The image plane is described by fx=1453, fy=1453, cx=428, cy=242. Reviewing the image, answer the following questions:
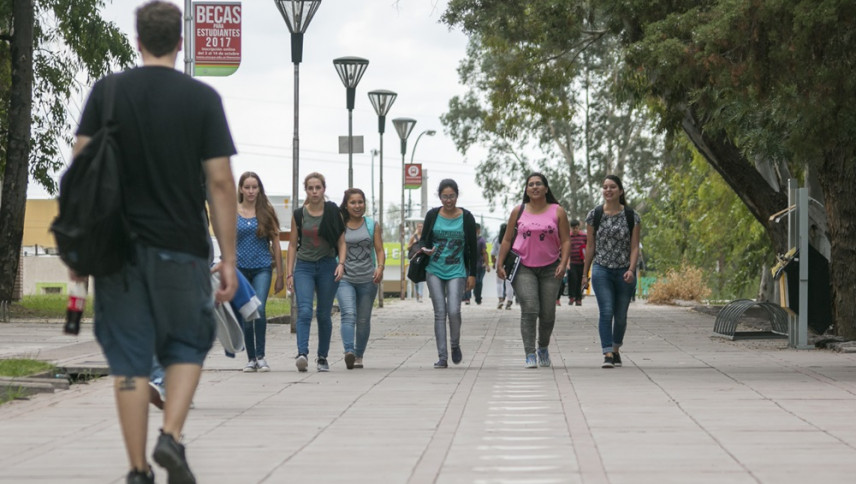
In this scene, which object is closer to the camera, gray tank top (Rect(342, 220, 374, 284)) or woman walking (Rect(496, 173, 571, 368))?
woman walking (Rect(496, 173, 571, 368))

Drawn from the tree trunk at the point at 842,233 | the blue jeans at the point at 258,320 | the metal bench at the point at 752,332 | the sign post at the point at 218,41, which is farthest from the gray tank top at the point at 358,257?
the metal bench at the point at 752,332

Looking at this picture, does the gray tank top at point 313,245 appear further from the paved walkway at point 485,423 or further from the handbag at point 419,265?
the paved walkway at point 485,423

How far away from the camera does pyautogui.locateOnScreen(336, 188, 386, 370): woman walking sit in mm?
13383

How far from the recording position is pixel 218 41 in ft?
55.4

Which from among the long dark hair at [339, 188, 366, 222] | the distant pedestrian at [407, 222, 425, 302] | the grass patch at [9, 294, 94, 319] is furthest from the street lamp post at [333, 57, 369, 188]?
the long dark hair at [339, 188, 366, 222]

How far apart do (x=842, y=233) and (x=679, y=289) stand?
61.7 ft

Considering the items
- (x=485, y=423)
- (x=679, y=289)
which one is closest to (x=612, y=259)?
(x=485, y=423)

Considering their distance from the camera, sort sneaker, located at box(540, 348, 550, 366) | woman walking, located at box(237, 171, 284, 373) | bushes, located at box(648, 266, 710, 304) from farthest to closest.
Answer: bushes, located at box(648, 266, 710, 304) → sneaker, located at box(540, 348, 550, 366) → woman walking, located at box(237, 171, 284, 373)

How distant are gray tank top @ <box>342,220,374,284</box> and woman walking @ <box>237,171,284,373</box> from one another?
69 centimetres

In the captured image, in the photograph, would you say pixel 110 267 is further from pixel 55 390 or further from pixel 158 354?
pixel 55 390

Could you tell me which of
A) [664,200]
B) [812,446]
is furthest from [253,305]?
[664,200]

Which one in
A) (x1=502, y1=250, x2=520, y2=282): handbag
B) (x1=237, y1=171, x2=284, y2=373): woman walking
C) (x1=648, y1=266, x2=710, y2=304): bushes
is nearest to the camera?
(x1=237, y1=171, x2=284, y2=373): woman walking

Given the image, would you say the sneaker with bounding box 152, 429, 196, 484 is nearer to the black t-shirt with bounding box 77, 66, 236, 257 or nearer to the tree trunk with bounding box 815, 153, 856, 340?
the black t-shirt with bounding box 77, 66, 236, 257

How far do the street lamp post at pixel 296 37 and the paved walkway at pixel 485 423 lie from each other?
18.3 feet
